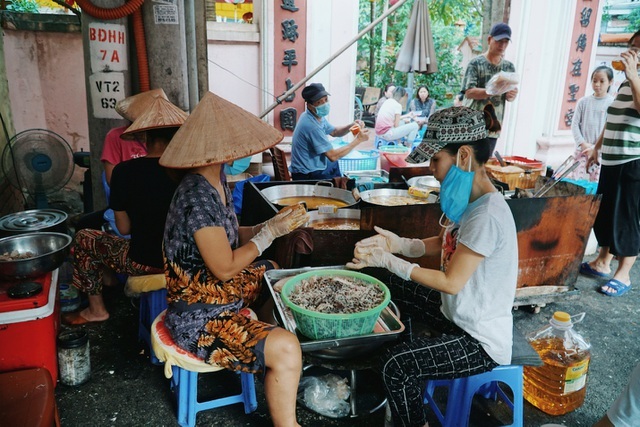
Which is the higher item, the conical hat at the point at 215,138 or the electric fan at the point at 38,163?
the conical hat at the point at 215,138

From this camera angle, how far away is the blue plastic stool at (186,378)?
2.28 metres

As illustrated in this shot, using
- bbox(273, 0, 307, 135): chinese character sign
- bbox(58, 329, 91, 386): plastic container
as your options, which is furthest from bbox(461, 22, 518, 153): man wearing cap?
bbox(58, 329, 91, 386): plastic container

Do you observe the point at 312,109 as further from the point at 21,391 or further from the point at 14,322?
the point at 21,391

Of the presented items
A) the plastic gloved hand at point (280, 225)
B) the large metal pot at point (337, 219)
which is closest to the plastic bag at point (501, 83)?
the large metal pot at point (337, 219)

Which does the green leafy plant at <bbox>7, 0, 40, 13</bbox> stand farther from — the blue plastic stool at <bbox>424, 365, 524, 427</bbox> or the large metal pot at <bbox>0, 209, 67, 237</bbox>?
the blue plastic stool at <bbox>424, 365, 524, 427</bbox>

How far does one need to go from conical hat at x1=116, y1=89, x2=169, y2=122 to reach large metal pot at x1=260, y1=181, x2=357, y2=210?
1064mm

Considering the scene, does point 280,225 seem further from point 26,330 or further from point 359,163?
point 359,163

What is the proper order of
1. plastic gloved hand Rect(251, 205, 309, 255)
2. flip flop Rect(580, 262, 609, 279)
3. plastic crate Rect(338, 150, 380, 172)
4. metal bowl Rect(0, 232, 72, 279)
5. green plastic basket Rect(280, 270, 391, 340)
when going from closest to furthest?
1. green plastic basket Rect(280, 270, 391, 340)
2. plastic gloved hand Rect(251, 205, 309, 255)
3. metal bowl Rect(0, 232, 72, 279)
4. flip flop Rect(580, 262, 609, 279)
5. plastic crate Rect(338, 150, 380, 172)

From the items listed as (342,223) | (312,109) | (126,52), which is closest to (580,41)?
(312,109)

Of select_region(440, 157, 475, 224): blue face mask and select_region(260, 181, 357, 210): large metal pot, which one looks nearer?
select_region(440, 157, 475, 224): blue face mask

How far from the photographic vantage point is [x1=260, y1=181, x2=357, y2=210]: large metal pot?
3.82 metres

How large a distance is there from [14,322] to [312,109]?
3.40m

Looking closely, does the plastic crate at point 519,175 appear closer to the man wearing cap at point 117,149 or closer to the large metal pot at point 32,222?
the man wearing cap at point 117,149

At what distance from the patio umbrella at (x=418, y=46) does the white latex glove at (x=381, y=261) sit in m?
6.86
